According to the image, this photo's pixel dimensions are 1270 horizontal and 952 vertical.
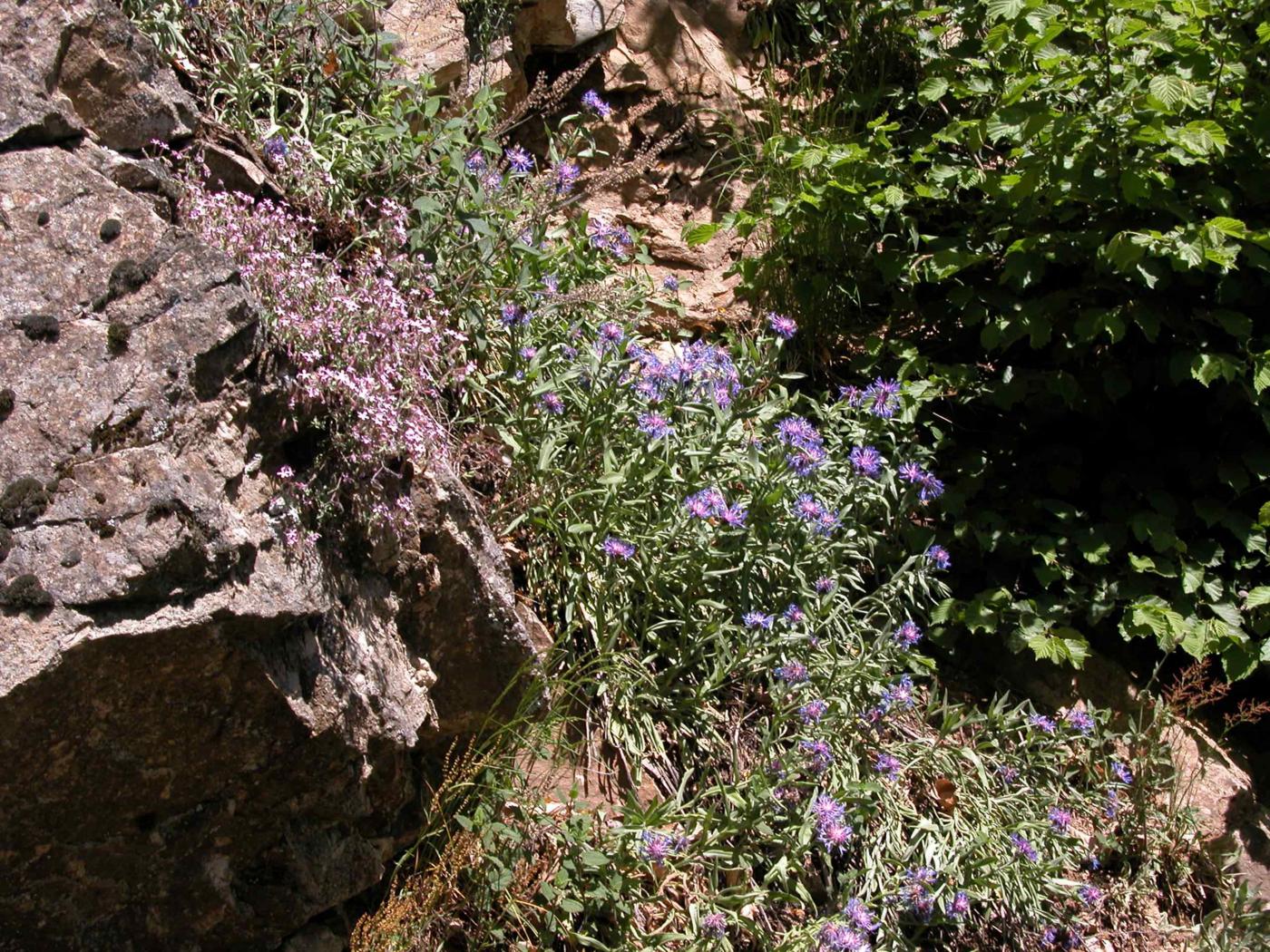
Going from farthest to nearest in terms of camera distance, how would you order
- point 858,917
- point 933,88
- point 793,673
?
point 933,88 < point 793,673 < point 858,917

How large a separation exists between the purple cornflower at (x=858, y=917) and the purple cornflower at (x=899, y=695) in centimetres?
56

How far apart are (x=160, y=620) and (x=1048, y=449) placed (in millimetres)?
2970

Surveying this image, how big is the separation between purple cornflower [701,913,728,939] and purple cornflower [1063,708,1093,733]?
1.33 meters

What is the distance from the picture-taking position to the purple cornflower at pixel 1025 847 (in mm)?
3457

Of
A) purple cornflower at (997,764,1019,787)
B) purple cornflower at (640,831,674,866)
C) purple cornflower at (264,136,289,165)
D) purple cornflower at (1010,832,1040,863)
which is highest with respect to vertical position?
purple cornflower at (264,136,289,165)

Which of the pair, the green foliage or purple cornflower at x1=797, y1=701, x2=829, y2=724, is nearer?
purple cornflower at x1=797, y1=701, x2=829, y2=724

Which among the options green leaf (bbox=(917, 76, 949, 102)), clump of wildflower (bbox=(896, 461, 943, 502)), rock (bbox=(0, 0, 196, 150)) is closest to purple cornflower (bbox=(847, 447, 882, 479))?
clump of wildflower (bbox=(896, 461, 943, 502))

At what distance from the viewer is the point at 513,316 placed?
3699 millimetres

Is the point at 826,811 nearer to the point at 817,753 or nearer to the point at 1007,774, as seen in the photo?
the point at 817,753

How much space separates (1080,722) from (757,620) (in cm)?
109

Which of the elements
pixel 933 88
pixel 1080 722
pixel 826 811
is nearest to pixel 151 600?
pixel 826 811

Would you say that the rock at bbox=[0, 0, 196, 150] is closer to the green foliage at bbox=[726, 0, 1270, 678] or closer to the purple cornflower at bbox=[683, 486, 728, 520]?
the purple cornflower at bbox=[683, 486, 728, 520]

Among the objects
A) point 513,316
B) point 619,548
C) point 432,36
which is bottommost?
point 619,548

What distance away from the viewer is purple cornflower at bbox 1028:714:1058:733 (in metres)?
3.76
